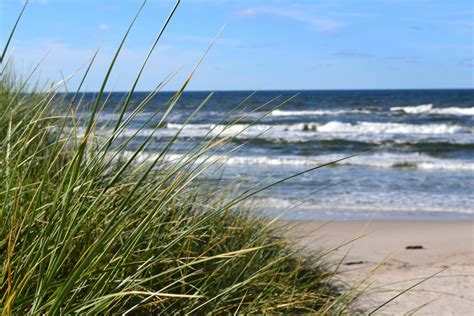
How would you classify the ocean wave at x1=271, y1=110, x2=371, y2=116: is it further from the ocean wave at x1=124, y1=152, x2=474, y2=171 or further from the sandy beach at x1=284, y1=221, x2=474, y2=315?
the sandy beach at x1=284, y1=221, x2=474, y2=315

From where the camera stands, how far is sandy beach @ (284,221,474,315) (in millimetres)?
4691

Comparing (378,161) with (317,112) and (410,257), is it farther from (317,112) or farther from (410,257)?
(317,112)

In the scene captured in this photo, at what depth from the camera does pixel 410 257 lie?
6750 millimetres

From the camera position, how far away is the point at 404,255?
A: 22.4ft

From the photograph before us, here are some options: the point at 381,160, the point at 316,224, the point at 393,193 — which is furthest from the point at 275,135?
the point at 316,224

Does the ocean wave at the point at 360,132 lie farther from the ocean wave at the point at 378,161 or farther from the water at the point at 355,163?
the ocean wave at the point at 378,161

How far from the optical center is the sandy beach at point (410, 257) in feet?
15.4

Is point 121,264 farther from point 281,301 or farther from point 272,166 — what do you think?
point 272,166

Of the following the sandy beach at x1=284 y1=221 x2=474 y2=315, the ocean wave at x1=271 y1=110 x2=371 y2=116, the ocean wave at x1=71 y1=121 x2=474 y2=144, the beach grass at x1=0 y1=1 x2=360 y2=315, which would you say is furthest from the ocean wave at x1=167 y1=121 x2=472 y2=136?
the beach grass at x1=0 y1=1 x2=360 y2=315

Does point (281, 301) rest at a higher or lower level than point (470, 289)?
higher

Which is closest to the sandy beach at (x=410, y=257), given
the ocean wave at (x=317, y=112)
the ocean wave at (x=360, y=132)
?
the ocean wave at (x=360, y=132)

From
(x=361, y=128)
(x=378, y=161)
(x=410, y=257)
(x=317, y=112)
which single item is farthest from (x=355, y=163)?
(x=317, y=112)

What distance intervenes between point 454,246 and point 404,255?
0.79 m

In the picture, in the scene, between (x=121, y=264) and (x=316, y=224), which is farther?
(x=316, y=224)
